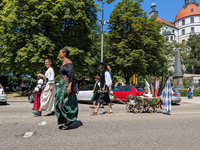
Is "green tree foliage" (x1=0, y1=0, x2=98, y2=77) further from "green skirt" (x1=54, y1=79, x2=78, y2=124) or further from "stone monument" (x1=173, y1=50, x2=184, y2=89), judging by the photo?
"stone monument" (x1=173, y1=50, x2=184, y2=89)

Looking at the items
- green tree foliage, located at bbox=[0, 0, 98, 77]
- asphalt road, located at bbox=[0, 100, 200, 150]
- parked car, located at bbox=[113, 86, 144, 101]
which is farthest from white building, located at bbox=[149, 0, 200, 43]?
asphalt road, located at bbox=[0, 100, 200, 150]

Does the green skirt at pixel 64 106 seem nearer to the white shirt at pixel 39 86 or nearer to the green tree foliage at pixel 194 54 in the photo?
the white shirt at pixel 39 86

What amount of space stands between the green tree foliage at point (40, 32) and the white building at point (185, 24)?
80.2m

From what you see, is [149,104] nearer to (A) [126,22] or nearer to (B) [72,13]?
(B) [72,13]

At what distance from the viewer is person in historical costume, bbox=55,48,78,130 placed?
5035 mm

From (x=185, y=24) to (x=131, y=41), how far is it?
85.6 m

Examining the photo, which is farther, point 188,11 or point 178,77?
point 188,11

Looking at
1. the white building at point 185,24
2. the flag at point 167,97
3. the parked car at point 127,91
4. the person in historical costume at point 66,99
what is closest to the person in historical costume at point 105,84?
the flag at point 167,97

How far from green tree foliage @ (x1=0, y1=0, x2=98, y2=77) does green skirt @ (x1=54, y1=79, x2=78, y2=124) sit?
1146 cm

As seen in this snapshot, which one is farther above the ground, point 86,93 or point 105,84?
point 105,84

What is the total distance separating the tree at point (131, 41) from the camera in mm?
21578

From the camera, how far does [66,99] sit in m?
5.00

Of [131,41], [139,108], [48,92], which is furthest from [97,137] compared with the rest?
[131,41]

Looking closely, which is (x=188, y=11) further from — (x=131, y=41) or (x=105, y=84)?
(x=105, y=84)
